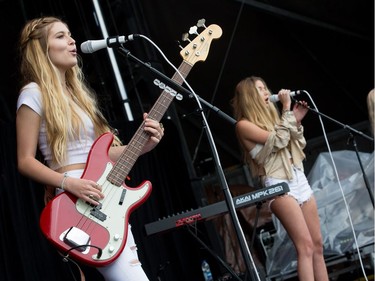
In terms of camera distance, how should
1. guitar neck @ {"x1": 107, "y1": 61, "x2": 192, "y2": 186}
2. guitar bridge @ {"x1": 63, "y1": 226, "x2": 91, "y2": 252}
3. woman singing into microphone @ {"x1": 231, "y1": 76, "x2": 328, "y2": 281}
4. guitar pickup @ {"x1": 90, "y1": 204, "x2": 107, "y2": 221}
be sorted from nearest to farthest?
guitar bridge @ {"x1": 63, "y1": 226, "x2": 91, "y2": 252} < guitar pickup @ {"x1": 90, "y1": 204, "x2": 107, "y2": 221} < guitar neck @ {"x1": 107, "y1": 61, "x2": 192, "y2": 186} < woman singing into microphone @ {"x1": 231, "y1": 76, "x2": 328, "y2": 281}

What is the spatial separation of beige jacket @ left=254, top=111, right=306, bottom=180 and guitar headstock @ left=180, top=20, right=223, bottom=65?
907 mm

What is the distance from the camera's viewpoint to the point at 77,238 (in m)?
2.23

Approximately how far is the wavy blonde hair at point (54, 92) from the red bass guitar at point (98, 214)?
123 mm

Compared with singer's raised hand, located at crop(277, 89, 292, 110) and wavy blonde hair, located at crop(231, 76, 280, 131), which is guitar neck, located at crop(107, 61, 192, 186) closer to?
singer's raised hand, located at crop(277, 89, 292, 110)

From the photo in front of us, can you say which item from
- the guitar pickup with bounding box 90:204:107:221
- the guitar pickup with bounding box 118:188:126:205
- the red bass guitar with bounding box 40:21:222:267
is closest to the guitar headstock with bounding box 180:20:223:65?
the red bass guitar with bounding box 40:21:222:267

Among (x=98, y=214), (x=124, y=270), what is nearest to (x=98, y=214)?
(x=98, y=214)

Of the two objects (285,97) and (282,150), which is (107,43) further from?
(282,150)

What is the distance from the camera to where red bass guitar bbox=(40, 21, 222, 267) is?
2227mm

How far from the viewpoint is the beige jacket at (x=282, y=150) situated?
3.71m

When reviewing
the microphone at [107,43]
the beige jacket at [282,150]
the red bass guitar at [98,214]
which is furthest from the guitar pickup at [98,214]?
the beige jacket at [282,150]

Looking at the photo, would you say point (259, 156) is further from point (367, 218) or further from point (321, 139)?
point (321, 139)

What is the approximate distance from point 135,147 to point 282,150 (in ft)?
4.79

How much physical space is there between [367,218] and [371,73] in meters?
2.94

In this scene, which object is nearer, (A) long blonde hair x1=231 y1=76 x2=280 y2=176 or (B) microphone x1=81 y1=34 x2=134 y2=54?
(B) microphone x1=81 y1=34 x2=134 y2=54
